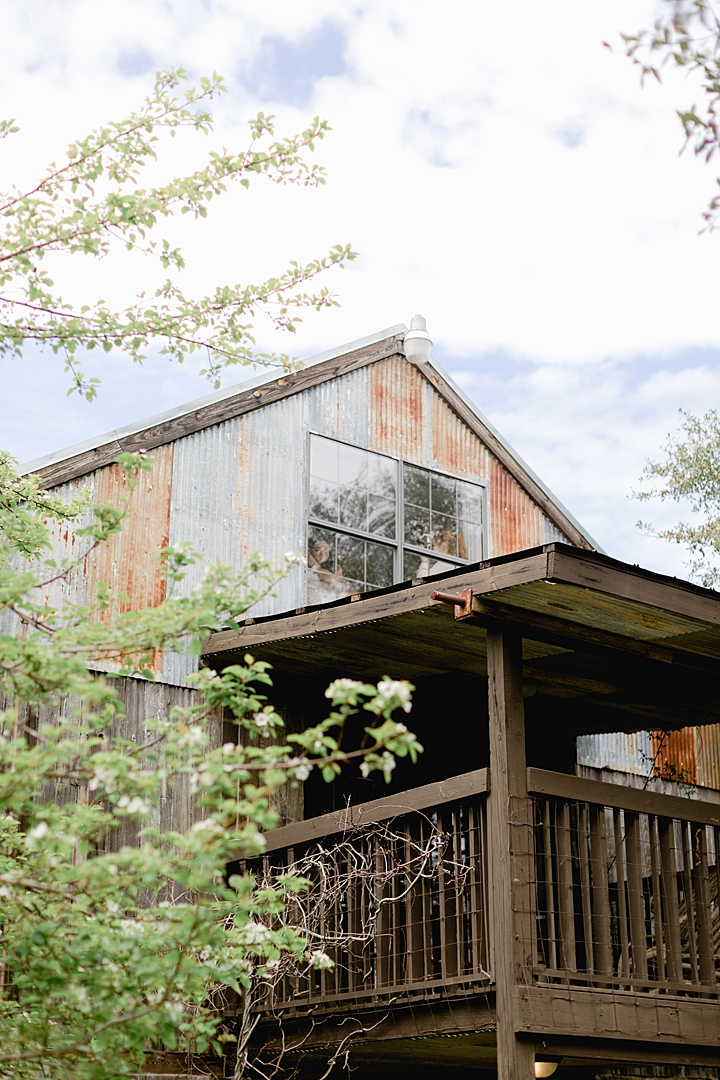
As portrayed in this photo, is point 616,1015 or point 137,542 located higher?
point 137,542

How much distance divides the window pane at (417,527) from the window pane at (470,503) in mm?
473

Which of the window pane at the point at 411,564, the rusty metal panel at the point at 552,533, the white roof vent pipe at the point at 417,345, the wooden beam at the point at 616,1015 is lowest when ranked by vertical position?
the wooden beam at the point at 616,1015

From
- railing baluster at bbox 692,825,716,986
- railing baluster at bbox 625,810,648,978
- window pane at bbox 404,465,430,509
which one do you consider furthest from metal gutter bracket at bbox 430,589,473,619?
window pane at bbox 404,465,430,509

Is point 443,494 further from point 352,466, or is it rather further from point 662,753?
point 662,753

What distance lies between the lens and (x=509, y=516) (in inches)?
463

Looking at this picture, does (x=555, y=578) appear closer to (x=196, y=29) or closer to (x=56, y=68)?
(x=196, y=29)

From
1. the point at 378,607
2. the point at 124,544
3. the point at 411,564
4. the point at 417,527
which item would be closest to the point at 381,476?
the point at 417,527

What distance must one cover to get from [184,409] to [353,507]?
179cm

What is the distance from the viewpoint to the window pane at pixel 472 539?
1135 centimetres

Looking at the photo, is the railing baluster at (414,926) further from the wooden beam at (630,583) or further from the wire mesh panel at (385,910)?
the wooden beam at (630,583)

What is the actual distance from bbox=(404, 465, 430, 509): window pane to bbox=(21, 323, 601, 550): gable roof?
876 mm

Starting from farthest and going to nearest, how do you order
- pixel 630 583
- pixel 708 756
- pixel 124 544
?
pixel 708 756 → pixel 124 544 → pixel 630 583

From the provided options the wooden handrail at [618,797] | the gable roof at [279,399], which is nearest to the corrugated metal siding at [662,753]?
the gable roof at [279,399]

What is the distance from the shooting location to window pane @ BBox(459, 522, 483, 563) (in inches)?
447
